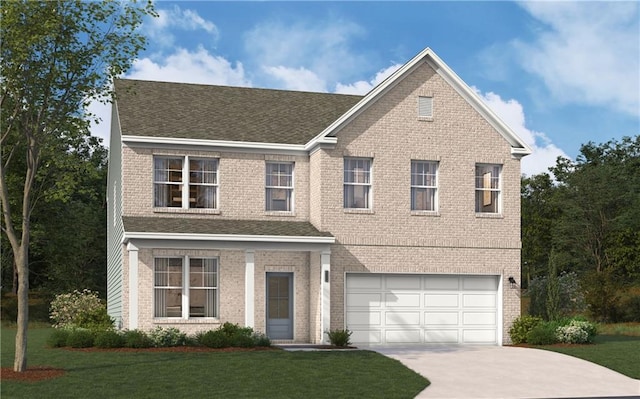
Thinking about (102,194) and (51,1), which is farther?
(102,194)

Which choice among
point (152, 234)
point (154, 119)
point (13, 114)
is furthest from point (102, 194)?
point (13, 114)

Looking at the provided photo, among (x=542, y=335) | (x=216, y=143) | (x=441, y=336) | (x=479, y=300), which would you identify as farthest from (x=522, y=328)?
(x=216, y=143)

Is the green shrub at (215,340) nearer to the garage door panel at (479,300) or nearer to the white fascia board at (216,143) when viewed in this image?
the white fascia board at (216,143)

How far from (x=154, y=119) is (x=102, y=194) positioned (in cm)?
3234

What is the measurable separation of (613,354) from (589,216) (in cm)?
4145

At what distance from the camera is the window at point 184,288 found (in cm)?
2659

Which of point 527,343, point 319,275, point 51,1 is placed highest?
point 51,1

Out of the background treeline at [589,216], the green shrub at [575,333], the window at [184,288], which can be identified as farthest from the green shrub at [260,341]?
the background treeline at [589,216]

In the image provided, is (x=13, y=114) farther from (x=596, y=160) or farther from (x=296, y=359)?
(x=596, y=160)

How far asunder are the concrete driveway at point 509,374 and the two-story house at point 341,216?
2.56 metres

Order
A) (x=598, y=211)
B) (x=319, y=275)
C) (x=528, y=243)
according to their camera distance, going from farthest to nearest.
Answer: (x=528, y=243) → (x=598, y=211) → (x=319, y=275)

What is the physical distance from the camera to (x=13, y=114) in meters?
20.5

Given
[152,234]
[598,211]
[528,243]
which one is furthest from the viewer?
[528,243]

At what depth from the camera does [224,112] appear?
30500 mm
